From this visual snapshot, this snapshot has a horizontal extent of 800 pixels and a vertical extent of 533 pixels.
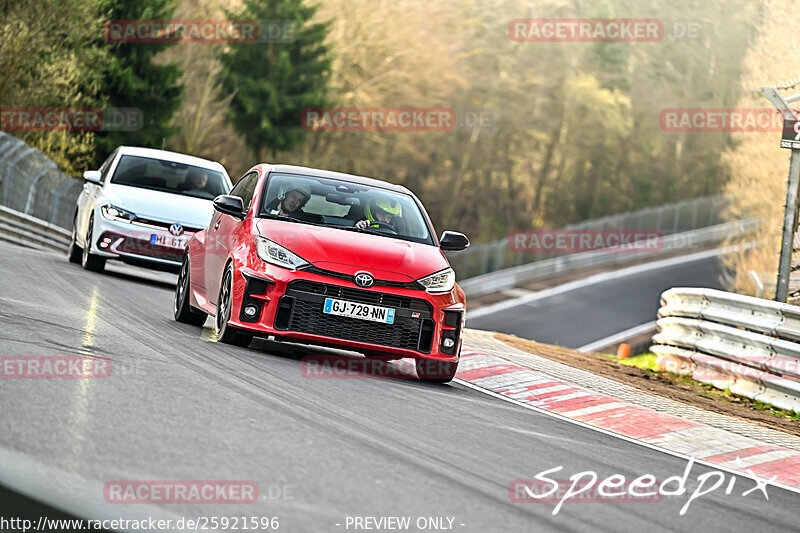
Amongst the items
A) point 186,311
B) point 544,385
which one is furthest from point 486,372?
point 186,311

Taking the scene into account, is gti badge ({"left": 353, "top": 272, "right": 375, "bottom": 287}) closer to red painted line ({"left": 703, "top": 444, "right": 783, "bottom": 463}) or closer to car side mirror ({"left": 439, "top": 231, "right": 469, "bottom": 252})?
car side mirror ({"left": 439, "top": 231, "right": 469, "bottom": 252})

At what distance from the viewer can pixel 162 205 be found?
53.7 feet

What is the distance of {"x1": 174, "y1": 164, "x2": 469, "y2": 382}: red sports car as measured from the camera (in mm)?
9344

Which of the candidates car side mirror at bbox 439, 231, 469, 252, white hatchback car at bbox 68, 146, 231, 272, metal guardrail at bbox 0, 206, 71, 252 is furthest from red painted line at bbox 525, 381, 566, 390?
metal guardrail at bbox 0, 206, 71, 252

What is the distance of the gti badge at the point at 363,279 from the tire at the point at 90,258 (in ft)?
27.4

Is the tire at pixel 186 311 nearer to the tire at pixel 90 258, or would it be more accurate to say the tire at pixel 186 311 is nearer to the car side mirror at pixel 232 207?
the car side mirror at pixel 232 207

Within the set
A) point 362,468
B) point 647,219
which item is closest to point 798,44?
point 362,468

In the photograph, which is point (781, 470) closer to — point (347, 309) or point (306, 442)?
point (347, 309)

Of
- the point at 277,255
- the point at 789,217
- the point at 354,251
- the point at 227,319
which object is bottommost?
the point at 227,319

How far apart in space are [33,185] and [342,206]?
16.2m

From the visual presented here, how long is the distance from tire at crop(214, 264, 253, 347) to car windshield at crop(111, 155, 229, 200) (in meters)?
7.13

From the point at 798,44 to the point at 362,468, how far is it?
87.5 feet

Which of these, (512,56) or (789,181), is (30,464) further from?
(512,56)

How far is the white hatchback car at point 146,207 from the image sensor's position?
16.2 metres
